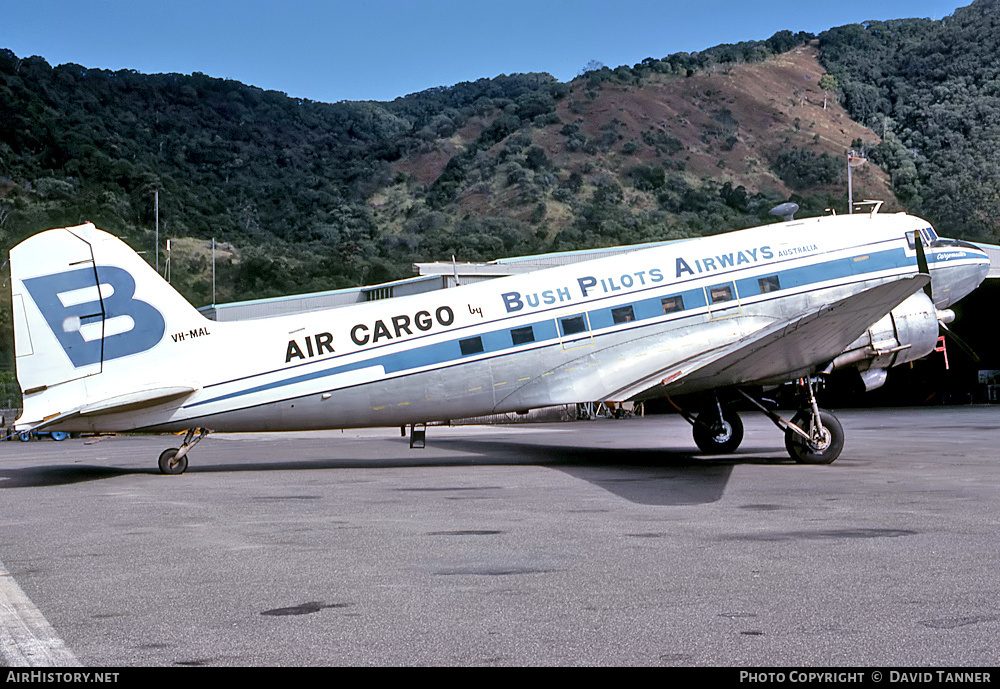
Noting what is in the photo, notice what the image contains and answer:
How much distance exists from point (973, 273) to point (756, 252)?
5.08 m

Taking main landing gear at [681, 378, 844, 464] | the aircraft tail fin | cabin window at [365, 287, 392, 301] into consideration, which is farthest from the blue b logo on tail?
cabin window at [365, 287, 392, 301]

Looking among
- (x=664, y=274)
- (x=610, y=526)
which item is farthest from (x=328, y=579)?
(x=664, y=274)

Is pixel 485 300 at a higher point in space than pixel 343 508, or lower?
higher

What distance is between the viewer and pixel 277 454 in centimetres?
2525

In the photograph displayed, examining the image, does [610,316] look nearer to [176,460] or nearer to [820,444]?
[820,444]

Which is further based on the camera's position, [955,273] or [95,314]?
[955,273]

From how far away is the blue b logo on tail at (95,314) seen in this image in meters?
17.1


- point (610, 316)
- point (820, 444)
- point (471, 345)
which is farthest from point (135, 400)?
point (820, 444)

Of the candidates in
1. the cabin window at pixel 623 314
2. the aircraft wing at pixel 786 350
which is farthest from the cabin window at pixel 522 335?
the aircraft wing at pixel 786 350

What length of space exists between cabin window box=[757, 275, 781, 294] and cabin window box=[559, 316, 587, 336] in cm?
385

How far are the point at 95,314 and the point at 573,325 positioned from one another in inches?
358

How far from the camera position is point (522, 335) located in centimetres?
1894

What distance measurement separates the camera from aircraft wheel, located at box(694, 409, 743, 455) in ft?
69.2

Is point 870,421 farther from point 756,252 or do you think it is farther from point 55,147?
point 55,147
